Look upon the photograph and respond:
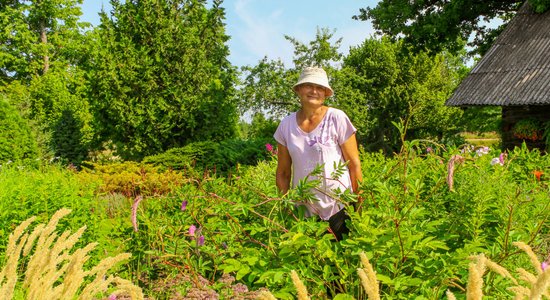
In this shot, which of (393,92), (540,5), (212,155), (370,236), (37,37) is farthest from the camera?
(37,37)

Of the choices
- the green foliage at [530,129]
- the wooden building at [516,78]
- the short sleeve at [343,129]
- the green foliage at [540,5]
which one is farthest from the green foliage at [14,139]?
the green foliage at [540,5]

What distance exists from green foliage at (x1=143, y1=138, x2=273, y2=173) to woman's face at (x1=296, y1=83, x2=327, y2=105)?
9207 mm

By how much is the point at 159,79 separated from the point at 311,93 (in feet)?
37.1

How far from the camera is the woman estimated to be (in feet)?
11.4

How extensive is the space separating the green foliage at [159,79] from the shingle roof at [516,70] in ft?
21.6

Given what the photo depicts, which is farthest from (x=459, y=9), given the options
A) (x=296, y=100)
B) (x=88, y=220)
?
(x=88, y=220)

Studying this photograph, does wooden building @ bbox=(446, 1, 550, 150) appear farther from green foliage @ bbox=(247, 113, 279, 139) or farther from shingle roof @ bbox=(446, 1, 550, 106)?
green foliage @ bbox=(247, 113, 279, 139)

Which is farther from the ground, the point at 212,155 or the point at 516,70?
the point at 516,70

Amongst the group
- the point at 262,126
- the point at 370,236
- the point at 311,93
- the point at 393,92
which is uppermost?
the point at 393,92

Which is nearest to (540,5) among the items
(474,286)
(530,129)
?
(530,129)

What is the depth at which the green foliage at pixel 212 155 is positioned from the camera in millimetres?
13016

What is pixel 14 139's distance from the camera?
13734mm

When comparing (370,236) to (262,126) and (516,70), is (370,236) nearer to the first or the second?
(516,70)

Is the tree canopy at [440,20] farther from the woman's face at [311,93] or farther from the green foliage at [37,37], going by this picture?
the green foliage at [37,37]
